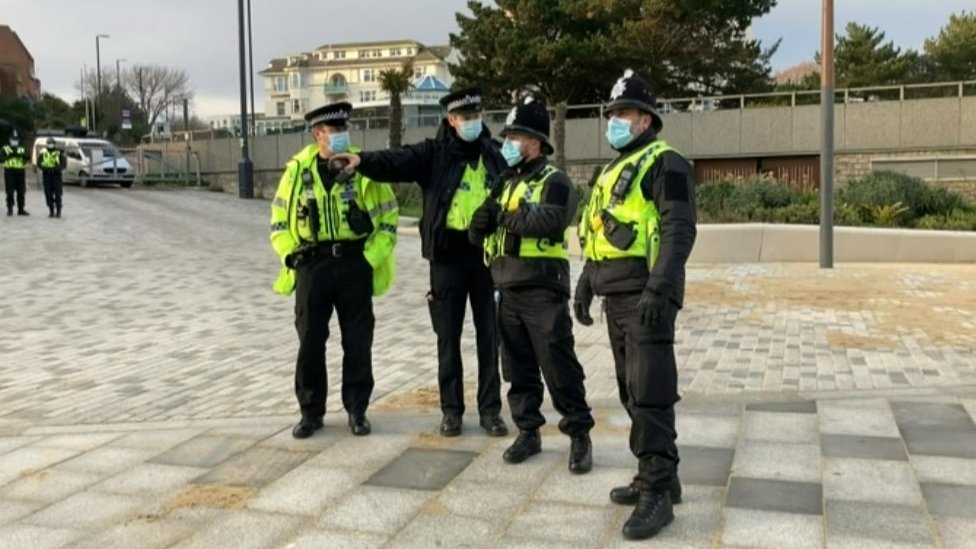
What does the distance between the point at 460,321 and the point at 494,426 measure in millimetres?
614

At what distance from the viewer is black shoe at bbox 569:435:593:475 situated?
15.1ft

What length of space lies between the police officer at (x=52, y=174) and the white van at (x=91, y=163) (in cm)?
1083

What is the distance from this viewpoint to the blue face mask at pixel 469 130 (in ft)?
16.4

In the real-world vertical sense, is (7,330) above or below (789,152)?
below

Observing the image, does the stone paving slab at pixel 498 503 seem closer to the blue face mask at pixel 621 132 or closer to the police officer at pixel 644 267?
the police officer at pixel 644 267

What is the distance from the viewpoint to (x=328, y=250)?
5.20m

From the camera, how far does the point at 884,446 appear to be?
4.99 metres

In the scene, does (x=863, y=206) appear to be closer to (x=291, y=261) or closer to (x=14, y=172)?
(x=291, y=261)

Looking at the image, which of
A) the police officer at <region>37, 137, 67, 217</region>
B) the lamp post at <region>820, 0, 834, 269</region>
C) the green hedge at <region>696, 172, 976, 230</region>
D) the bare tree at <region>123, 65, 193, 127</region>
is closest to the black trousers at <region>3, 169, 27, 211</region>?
the police officer at <region>37, 137, 67, 217</region>

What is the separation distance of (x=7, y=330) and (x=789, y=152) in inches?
988

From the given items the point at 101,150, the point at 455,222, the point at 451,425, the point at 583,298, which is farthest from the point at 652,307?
the point at 101,150

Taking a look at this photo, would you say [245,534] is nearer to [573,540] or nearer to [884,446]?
[573,540]

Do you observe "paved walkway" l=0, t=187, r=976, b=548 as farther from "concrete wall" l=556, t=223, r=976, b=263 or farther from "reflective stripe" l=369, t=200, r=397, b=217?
"concrete wall" l=556, t=223, r=976, b=263

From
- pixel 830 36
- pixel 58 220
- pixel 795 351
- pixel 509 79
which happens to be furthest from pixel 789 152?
pixel 795 351
